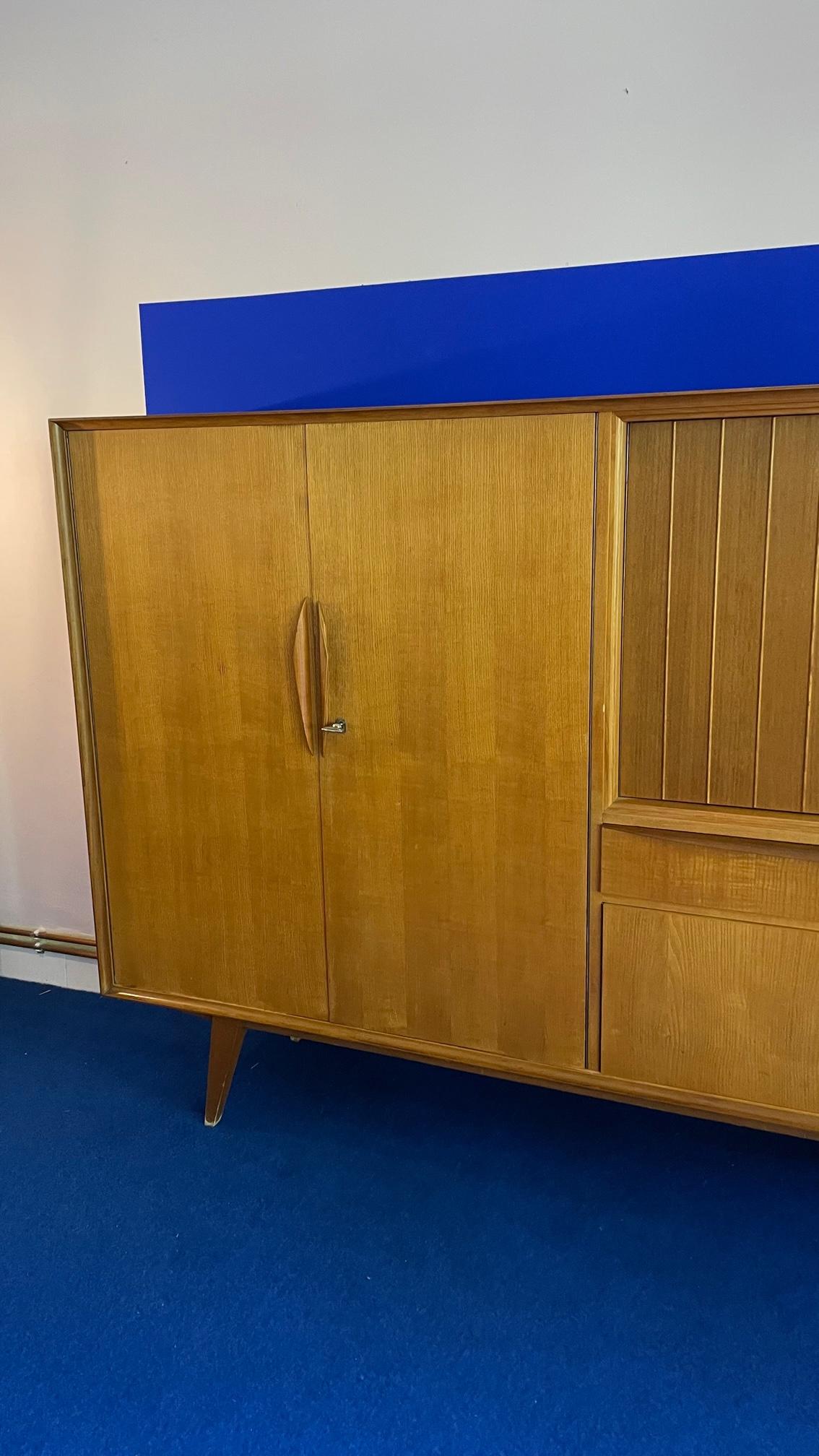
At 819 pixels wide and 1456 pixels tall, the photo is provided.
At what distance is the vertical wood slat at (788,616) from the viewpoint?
1601 mm

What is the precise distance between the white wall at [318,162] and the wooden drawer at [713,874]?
1.11 m

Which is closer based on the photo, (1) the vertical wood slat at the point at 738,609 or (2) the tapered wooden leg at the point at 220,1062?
(1) the vertical wood slat at the point at 738,609

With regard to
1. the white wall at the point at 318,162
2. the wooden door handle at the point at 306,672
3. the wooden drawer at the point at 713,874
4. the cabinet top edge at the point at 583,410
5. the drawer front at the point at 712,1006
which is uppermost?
the white wall at the point at 318,162

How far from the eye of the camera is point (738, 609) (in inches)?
66.2

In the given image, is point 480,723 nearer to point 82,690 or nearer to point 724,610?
Result: point 724,610

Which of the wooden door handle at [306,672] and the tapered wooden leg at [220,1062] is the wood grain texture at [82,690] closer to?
the tapered wooden leg at [220,1062]

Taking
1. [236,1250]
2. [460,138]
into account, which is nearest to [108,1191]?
[236,1250]

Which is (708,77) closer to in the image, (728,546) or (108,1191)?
(728,546)

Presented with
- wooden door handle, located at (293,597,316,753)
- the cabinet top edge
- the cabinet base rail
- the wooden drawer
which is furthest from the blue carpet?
the cabinet top edge

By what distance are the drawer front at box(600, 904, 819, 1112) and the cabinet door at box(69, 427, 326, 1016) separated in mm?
585

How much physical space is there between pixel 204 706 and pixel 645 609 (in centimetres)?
85

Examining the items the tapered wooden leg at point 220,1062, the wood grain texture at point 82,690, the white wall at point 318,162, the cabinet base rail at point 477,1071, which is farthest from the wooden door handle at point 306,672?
the white wall at point 318,162

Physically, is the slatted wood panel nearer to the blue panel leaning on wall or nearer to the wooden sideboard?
the wooden sideboard

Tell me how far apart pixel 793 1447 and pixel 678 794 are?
0.95 metres
